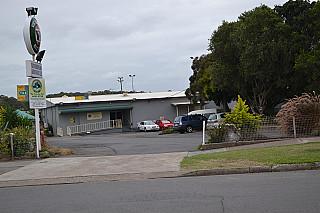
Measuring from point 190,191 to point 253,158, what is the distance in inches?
150

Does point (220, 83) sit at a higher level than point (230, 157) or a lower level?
higher

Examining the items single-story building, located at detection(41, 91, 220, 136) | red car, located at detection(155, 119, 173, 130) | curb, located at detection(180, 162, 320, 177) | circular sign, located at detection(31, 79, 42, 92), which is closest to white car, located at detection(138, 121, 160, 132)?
red car, located at detection(155, 119, 173, 130)

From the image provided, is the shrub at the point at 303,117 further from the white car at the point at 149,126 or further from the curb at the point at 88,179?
the white car at the point at 149,126

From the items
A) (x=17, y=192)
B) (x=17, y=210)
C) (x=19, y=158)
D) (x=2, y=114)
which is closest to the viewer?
(x=17, y=210)

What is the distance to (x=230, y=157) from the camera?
36.7 ft

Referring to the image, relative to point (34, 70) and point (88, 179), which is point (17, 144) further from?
point (88, 179)

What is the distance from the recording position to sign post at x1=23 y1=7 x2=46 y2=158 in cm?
1382

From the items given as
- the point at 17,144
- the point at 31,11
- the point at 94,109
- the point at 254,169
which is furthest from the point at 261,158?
the point at 94,109

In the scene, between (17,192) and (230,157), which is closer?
(17,192)

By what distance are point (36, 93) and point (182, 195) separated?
940 cm

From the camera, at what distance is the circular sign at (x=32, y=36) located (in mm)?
13820

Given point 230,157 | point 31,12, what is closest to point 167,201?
point 230,157

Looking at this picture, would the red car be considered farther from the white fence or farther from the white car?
the white fence

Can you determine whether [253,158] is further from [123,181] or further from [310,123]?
[310,123]
